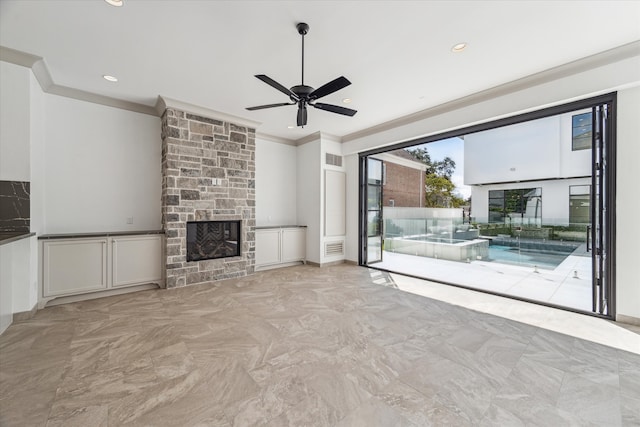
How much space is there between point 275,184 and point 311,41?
12.8ft

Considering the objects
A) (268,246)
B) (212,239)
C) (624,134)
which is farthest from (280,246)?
(624,134)

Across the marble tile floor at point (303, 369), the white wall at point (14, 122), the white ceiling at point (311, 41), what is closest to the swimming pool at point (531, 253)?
the marble tile floor at point (303, 369)

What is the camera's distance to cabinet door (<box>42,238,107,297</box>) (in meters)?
3.59

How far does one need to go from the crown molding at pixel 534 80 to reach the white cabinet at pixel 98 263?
16.4 feet

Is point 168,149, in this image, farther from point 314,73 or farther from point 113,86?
point 314,73

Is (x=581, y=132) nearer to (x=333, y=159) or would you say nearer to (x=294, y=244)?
(x=333, y=159)

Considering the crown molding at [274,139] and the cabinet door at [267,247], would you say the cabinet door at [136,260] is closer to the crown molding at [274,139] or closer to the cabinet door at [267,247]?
the cabinet door at [267,247]

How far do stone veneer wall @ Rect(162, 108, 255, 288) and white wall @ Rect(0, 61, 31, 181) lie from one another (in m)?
1.59

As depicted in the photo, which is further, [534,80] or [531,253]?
[531,253]

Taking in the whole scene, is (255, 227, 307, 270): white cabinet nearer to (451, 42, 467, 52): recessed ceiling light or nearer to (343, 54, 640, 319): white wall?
(451, 42, 467, 52): recessed ceiling light

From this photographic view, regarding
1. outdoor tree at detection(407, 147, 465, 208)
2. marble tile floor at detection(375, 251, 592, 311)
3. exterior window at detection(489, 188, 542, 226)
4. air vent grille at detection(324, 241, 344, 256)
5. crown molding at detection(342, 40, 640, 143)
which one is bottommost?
marble tile floor at detection(375, 251, 592, 311)

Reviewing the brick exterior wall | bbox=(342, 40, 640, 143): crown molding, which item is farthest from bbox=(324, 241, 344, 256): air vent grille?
bbox=(342, 40, 640, 143): crown molding

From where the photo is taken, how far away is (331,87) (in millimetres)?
2684

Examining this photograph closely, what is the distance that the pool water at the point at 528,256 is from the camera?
4.33 m
